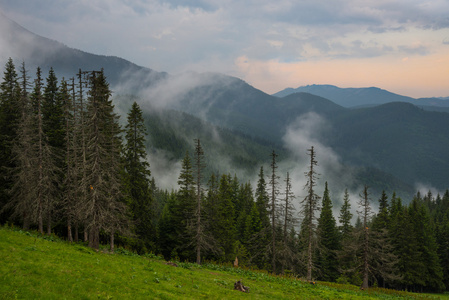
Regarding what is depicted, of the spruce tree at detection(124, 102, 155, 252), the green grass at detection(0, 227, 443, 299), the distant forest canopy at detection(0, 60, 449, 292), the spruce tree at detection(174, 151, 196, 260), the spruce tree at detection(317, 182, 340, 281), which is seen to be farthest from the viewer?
the spruce tree at detection(317, 182, 340, 281)

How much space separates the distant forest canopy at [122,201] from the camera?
89.0ft

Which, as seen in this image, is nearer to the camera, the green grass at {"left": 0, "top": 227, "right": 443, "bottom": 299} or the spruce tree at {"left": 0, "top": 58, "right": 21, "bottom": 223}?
the green grass at {"left": 0, "top": 227, "right": 443, "bottom": 299}

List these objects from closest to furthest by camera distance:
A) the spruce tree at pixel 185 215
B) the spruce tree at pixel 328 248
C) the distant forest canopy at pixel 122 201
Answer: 1. the distant forest canopy at pixel 122 201
2. the spruce tree at pixel 185 215
3. the spruce tree at pixel 328 248

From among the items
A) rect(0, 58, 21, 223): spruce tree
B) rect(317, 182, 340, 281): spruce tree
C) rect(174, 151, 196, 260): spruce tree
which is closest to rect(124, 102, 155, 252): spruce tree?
rect(174, 151, 196, 260): spruce tree

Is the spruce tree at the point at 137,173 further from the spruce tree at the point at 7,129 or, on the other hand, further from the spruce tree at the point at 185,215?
the spruce tree at the point at 7,129

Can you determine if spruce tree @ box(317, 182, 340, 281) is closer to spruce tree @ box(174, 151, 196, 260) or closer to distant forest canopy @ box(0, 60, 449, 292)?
distant forest canopy @ box(0, 60, 449, 292)

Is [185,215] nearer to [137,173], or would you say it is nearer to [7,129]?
[137,173]

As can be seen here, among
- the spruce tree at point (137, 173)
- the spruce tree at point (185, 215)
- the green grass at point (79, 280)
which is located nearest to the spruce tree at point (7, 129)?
the spruce tree at point (137, 173)

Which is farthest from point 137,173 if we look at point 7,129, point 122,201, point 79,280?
point 79,280

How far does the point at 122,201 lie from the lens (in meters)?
33.2

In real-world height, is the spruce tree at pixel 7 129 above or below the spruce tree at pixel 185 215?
above

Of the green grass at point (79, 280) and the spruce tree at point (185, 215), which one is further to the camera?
the spruce tree at point (185, 215)

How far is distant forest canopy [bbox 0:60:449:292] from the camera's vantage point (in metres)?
27.1

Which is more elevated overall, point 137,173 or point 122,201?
point 137,173
